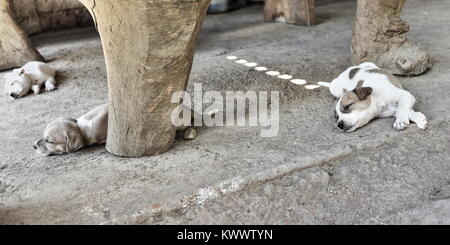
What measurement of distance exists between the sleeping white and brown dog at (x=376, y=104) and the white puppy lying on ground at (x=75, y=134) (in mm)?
1179

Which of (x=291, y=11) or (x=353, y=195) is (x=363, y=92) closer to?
(x=353, y=195)

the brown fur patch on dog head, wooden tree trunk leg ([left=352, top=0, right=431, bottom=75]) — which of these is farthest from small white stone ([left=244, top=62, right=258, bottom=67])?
the brown fur patch on dog head

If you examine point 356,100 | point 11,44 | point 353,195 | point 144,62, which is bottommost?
point 353,195

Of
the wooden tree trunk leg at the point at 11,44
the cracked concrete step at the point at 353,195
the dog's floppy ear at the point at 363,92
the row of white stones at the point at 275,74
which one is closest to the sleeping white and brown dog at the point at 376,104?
the dog's floppy ear at the point at 363,92

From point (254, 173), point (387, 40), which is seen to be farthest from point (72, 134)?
point (387, 40)

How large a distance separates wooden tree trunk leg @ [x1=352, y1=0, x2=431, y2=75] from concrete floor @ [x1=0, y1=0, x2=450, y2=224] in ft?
0.52

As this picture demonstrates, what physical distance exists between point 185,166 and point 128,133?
48 cm

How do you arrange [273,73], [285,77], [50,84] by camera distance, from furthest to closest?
1. [50,84]
2. [273,73]
3. [285,77]

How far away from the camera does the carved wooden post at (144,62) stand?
2.76m

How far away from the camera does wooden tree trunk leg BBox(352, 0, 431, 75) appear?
4.66 meters

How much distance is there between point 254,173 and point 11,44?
418cm

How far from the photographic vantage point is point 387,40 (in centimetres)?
483

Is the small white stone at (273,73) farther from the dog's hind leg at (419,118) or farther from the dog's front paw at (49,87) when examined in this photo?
the dog's front paw at (49,87)
